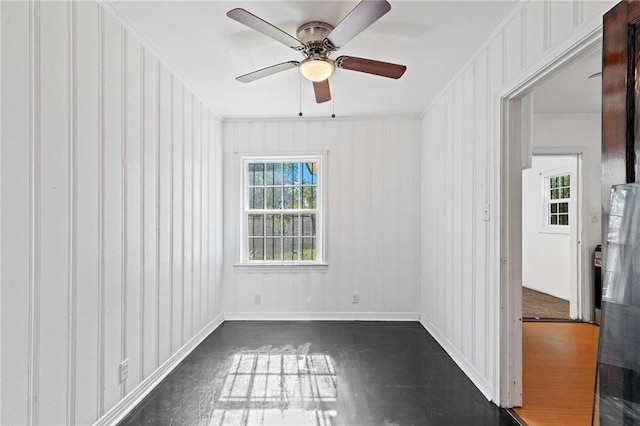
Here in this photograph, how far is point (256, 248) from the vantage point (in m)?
Result: 4.05

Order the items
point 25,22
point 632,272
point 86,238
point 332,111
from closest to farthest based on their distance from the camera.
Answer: point 632,272 → point 25,22 → point 86,238 → point 332,111

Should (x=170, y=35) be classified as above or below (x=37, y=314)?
above

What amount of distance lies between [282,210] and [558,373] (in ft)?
10.3

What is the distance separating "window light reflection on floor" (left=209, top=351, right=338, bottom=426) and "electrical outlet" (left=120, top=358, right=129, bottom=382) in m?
0.62

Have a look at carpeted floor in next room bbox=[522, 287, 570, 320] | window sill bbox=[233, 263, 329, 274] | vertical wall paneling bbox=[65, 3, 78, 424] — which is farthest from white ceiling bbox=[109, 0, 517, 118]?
carpeted floor in next room bbox=[522, 287, 570, 320]

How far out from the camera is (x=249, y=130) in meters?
4.00

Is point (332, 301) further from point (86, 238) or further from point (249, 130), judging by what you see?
point (86, 238)

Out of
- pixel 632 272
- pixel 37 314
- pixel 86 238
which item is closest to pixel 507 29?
pixel 632 272

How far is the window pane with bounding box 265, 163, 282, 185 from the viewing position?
4.06 metres

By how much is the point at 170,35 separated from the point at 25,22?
0.95m

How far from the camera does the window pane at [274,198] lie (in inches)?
160

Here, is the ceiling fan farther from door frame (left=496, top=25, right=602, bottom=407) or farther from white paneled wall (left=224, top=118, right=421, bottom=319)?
white paneled wall (left=224, top=118, right=421, bottom=319)

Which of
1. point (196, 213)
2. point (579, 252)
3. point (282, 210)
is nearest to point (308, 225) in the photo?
point (282, 210)

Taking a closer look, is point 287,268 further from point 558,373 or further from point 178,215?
point 558,373
